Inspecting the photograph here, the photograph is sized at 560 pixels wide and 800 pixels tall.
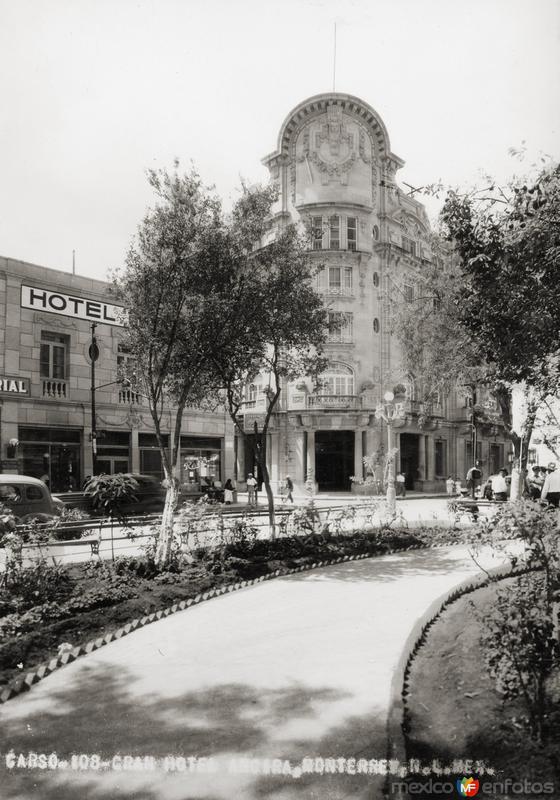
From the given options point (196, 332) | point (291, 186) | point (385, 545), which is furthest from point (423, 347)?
point (291, 186)

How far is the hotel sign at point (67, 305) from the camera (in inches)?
894

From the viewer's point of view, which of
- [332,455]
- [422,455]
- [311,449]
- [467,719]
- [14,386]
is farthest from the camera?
[422,455]

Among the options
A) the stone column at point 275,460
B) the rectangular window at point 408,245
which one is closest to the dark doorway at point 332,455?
the stone column at point 275,460

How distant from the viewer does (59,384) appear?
2352 centimetres

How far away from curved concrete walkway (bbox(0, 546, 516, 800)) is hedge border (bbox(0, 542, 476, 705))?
0.10 m

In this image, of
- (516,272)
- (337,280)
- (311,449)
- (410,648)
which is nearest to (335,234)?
(337,280)

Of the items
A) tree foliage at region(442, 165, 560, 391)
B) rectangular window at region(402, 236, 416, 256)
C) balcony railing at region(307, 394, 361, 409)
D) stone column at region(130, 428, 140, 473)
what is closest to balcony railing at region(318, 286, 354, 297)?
rectangular window at region(402, 236, 416, 256)

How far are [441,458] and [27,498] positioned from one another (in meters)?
35.1

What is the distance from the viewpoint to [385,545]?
12164 mm

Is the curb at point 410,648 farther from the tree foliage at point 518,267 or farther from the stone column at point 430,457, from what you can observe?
the stone column at point 430,457

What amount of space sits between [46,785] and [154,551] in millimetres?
5746

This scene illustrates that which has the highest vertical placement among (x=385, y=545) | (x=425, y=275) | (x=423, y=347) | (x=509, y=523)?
(x=425, y=275)

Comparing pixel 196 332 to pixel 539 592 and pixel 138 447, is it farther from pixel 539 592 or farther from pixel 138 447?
pixel 138 447

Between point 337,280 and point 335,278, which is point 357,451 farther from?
point 335,278
